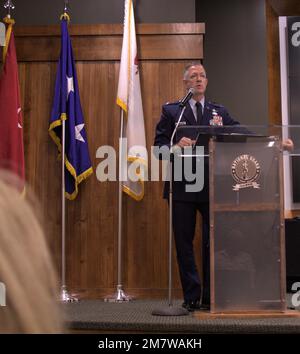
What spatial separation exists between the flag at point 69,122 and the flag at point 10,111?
1.02 ft

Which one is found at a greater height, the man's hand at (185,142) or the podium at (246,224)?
the man's hand at (185,142)

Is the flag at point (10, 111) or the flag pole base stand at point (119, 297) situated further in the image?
the flag at point (10, 111)

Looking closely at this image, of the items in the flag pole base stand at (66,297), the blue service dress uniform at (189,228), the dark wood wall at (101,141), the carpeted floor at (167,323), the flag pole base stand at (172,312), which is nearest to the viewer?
the carpeted floor at (167,323)

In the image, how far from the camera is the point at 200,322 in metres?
3.12

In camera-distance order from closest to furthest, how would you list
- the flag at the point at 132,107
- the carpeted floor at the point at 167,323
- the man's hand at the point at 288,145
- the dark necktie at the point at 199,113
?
the carpeted floor at the point at 167,323 < the man's hand at the point at 288,145 < the dark necktie at the point at 199,113 < the flag at the point at 132,107

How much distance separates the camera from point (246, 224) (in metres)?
3.32

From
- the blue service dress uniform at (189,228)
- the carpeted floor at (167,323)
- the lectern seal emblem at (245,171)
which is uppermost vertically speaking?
the lectern seal emblem at (245,171)

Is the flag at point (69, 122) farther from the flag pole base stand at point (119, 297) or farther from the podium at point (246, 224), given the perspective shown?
the podium at point (246, 224)

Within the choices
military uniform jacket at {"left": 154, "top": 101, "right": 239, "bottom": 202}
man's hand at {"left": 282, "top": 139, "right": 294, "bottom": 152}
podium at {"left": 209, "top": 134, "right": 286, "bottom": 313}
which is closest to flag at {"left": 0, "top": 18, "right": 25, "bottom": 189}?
military uniform jacket at {"left": 154, "top": 101, "right": 239, "bottom": 202}

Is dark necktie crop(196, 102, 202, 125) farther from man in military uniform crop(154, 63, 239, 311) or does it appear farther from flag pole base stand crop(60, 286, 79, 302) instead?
flag pole base stand crop(60, 286, 79, 302)

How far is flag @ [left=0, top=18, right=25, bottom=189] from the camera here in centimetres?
483

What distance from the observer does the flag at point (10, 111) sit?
4.83 metres

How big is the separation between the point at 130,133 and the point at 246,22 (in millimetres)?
1813

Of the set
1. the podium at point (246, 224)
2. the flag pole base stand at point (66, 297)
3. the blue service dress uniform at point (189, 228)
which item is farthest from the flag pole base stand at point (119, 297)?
the podium at point (246, 224)
